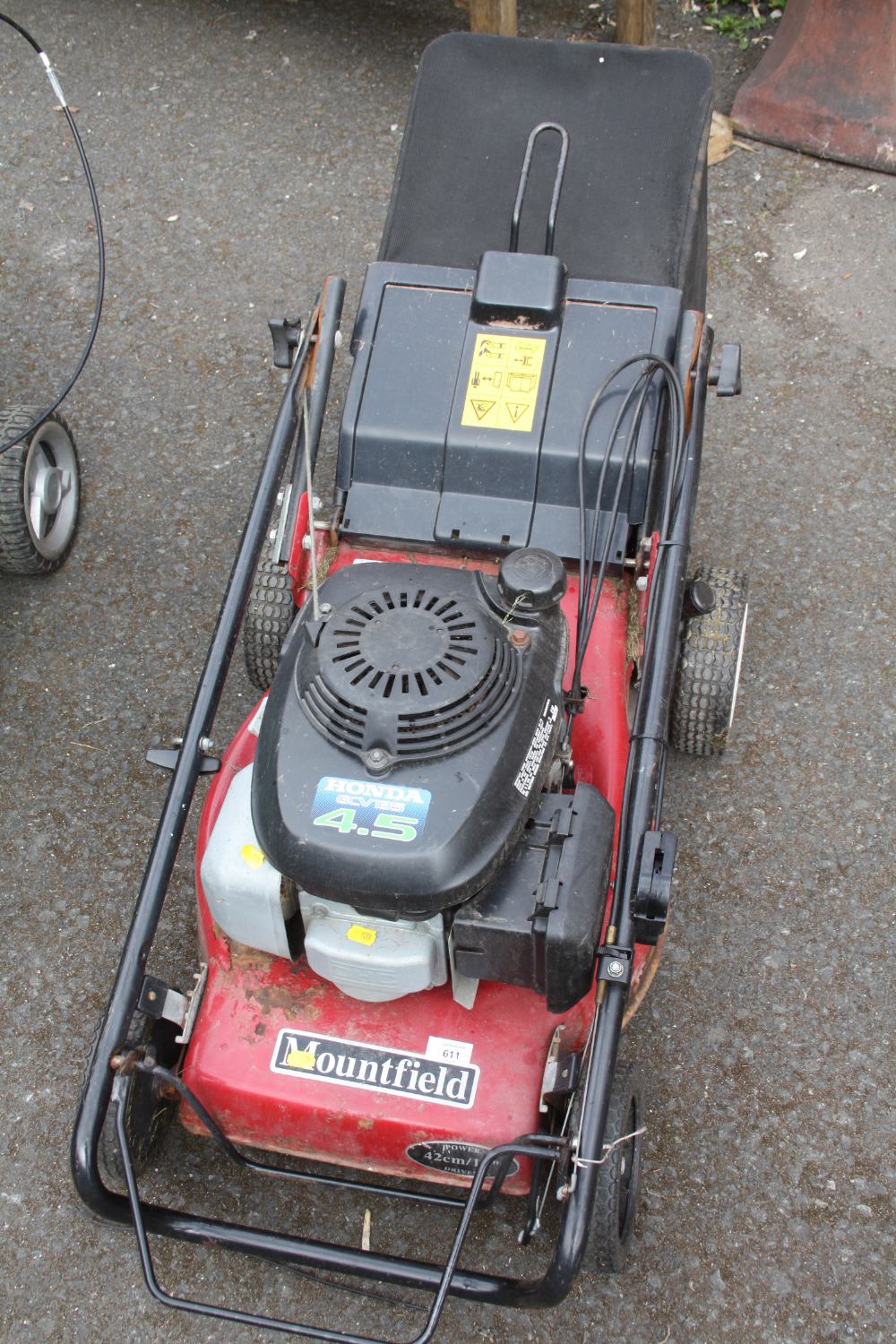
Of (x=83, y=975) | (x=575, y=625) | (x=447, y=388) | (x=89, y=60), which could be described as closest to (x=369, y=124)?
(x=89, y=60)

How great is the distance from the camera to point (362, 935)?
191 centimetres

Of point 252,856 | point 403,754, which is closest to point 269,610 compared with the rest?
point 252,856

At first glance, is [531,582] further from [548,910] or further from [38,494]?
[38,494]

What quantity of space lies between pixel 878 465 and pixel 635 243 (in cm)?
102

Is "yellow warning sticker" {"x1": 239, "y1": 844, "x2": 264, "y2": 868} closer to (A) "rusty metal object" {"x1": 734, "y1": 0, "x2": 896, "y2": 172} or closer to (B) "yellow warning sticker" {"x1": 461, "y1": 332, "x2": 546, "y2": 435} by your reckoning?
(B) "yellow warning sticker" {"x1": 461, "y1": 332, "x2": 546, "y2": 435}

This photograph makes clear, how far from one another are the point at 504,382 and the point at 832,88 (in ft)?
7.44

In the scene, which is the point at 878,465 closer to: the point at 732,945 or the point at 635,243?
the point at 635,243

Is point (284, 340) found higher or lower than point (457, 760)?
higher

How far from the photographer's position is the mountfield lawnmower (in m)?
1.83

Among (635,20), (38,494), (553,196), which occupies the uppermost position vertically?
(635,20)

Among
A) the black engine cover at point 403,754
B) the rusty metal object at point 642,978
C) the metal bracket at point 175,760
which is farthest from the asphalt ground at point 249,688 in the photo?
the black engine cover at point 403,754

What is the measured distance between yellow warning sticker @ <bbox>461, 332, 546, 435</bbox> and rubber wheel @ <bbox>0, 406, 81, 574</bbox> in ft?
3.46

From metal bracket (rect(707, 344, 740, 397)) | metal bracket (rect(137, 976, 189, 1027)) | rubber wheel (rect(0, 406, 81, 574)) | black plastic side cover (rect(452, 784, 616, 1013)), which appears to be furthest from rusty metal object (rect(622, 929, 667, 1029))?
rubber wheel (rect(0, 406, 81, 574))

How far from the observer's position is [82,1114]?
6.05 feet
